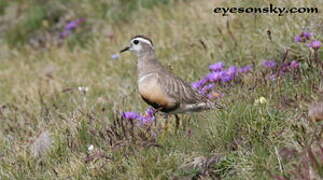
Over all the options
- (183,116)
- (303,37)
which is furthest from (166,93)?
(303,37)

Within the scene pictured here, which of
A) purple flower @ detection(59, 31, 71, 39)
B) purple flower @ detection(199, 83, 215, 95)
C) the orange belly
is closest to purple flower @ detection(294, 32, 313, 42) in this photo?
purple flower @ detection(199, 83, 215, 95)

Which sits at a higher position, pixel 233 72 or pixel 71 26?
pixel 71 26

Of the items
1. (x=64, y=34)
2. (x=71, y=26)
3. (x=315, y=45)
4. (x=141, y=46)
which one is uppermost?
(x=71, y=26)

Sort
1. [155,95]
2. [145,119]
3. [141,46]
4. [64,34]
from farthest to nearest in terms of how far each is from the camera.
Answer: [64,34] → [141,46] → [145,119] → [155,95]

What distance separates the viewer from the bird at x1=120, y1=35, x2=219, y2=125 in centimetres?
595

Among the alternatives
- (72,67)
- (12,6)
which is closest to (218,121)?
(72,67)

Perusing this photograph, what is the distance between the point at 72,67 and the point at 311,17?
4162 mm

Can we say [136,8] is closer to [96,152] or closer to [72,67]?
[72,67]

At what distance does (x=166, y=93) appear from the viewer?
6.01 meters

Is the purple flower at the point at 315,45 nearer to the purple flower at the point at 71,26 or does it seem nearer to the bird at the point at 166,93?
the bird at the point at 166,93

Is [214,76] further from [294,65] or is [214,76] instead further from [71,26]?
[71,26]

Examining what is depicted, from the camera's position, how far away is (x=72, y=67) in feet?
34.3

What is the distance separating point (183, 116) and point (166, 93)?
1.83ft

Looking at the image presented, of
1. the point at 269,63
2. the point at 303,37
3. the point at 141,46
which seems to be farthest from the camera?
the point at 303,37
